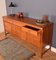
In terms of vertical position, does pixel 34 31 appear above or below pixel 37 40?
above

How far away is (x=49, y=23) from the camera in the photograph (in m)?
2.12

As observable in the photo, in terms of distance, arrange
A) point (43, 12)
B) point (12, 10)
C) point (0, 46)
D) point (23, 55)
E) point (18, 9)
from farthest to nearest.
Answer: point (12, 10)
point (18, 9)
point (0, 46)
point (43, 12)
point (23, 55)

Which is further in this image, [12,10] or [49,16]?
[12,10]

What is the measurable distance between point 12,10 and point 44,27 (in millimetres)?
1472

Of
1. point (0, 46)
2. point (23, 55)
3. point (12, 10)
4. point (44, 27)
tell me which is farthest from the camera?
point (12, 10)

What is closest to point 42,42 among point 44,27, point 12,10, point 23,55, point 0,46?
point 44,27

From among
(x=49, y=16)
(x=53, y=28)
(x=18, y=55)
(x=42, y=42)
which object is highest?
(x=49, y=16)

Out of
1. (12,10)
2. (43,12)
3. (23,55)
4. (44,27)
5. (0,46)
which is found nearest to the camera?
(44,27)

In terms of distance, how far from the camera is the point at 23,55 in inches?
84.9

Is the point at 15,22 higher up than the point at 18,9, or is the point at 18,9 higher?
the point at 18,9

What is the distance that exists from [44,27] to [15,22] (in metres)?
0.82

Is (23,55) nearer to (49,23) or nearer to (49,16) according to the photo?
(49,23)

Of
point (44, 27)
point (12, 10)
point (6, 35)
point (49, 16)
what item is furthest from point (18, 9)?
point (44, 27)

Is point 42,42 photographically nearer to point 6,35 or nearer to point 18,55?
point 18,55
